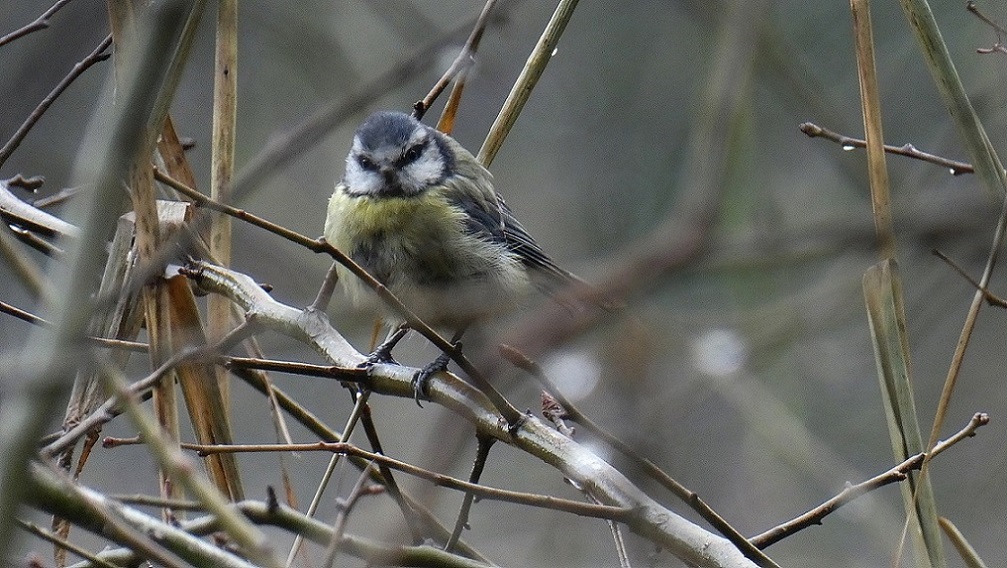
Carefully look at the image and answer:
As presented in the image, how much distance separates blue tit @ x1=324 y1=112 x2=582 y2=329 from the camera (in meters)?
3.55

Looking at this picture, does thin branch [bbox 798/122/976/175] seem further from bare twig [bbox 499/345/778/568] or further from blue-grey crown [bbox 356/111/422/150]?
blue-grey crown [bbox 356/111/422/150]

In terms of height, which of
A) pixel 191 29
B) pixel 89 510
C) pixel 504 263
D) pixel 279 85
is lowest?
pixel 89 510

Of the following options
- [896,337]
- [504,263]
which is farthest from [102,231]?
[504,263]

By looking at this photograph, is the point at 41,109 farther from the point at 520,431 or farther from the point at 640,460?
the point at 640,460

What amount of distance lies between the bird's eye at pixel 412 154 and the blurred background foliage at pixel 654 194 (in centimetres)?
41

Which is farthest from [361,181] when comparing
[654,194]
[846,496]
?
[654,194]

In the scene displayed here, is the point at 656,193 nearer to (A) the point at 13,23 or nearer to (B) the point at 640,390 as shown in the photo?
(A) the point at 13,23

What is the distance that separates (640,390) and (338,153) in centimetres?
626

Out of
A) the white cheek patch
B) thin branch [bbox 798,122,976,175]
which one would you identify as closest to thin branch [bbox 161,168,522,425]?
thin branch [bbox 798,122,976,175]

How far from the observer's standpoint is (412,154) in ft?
12.8

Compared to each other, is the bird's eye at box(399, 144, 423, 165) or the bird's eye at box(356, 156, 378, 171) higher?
the bird's eye at box(399, 144, 423, 165)

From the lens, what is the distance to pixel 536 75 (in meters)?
2.63

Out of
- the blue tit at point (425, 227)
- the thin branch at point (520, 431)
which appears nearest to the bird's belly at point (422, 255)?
the blue tit at point (425, 227)

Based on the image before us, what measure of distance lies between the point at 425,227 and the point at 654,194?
456 centimetres
